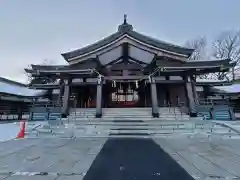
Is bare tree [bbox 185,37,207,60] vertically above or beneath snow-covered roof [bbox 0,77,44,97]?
above

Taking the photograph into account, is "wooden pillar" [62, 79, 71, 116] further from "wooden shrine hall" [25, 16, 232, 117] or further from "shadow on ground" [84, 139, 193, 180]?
"shadow on ground" [84, 139, 193, 180]

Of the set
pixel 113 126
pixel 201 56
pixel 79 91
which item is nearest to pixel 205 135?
pixel 113 126

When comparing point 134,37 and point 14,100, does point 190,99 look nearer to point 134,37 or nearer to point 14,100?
point 134,37

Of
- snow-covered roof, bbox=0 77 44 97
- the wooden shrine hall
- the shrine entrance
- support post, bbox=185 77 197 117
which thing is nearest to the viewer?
support post, bbox=185 77 197 117

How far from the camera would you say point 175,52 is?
11.5 metres

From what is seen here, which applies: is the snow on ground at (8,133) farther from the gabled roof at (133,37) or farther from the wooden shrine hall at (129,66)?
the gabled roof at (133,37)

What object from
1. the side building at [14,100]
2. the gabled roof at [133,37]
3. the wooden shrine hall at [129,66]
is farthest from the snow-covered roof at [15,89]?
the gabled roof at [133,37]

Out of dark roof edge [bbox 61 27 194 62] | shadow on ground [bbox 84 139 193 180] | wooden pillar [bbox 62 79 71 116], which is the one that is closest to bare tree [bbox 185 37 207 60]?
dark roof edge [bbox 61 27 194 62]

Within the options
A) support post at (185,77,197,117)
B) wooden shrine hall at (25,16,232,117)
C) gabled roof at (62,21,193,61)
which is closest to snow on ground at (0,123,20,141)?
wooden shrine hall at (25,16,232,117)

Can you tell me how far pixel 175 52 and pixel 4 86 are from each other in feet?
60.8

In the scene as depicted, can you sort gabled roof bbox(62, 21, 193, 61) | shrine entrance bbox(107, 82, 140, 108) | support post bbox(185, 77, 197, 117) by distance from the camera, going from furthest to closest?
shrine entrance bbox(107, 82, 140, 108)
gabled roof bbox(62, 21, 193, 61)
support post bbox(185, 77, 197, 117)

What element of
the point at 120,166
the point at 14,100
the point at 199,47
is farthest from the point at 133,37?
the point at 199,47

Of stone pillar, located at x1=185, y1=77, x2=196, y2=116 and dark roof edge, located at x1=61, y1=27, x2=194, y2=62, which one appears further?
dark roof edge, located at x1=61, y1=27, x2=194, y2=62

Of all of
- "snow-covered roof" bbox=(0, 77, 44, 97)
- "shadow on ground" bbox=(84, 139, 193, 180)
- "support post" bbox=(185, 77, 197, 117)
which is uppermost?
"snow-covered roof" bbox=(0, 77, 44, 97)
